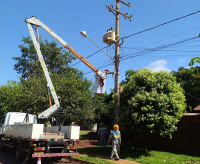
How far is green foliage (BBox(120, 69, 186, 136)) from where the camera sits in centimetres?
1003

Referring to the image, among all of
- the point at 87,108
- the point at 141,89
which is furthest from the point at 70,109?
the point at 141,89

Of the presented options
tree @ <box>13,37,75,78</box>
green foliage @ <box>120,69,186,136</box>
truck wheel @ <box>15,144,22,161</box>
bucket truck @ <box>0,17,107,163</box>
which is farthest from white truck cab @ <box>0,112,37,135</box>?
tree @ <box>13,37,75,78</box>

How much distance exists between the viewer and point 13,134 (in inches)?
420

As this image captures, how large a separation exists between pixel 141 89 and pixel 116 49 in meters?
3.50

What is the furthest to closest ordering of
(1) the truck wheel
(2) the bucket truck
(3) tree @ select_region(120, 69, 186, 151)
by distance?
(3) tree @ select_region(120, 69, 186, 151) → (1) the truck wheel → (2) the bucket truck

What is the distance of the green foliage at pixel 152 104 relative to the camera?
395 inches

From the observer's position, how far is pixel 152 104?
1036 cm

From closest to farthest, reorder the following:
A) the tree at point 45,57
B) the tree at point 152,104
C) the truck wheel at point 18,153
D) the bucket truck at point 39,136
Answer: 1. the bucket truck at point 39,136
2. the truck wheel at point 18,153
3. the tree at point 152,104
4. the tree at point 45,57

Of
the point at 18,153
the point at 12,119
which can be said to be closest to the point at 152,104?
the point at 18,153

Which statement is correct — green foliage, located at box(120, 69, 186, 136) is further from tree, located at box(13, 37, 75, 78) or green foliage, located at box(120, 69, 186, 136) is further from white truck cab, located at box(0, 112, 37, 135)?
tree, located at box(13, 37, 75, 78)

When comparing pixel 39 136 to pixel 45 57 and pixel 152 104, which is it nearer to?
pixel 152 104

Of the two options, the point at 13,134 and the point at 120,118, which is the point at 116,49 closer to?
the point at 120,118

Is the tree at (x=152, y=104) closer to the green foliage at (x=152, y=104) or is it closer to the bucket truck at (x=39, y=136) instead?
the green foliage at (x=152, y=104)

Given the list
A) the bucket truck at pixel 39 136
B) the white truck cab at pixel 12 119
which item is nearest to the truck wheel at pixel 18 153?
the bucket truck at pixel 39 136
